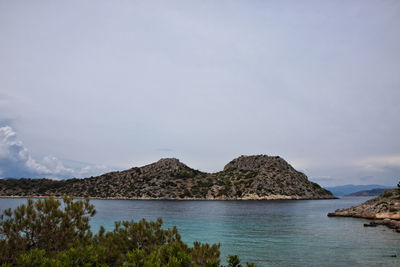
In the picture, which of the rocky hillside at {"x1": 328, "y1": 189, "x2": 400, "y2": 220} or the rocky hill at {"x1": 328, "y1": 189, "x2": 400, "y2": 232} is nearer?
the rocky hill at {"x1": 328, "y1": 189, "x2": 400, "y2": 232}

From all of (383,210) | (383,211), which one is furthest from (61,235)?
(383,210)

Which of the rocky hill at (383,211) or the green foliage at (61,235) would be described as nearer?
the green foliage at (61,235)

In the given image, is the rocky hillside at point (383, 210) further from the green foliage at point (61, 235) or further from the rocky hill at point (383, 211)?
the green foliage at point (61, 235)

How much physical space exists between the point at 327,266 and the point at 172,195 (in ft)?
572

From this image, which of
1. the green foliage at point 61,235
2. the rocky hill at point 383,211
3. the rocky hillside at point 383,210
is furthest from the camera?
the rocky hillside at point 383,210

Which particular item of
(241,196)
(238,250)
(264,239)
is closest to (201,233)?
(264,239)

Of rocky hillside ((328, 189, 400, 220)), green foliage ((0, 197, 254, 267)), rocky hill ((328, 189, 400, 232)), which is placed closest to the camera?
green foliage ((0, 197, 254, 267))

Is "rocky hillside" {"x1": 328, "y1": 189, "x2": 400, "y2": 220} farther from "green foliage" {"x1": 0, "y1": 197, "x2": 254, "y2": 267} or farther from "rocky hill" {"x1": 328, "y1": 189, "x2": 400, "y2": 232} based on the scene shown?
"green foliage" {"x1": 0, "y1": 197, "x2": 254, "y2": 267}

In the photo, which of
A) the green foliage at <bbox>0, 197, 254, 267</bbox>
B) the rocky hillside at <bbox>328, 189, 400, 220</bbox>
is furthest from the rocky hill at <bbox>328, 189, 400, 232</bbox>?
the green foliage at <bbox>0, 197, 254, 267</bbox>

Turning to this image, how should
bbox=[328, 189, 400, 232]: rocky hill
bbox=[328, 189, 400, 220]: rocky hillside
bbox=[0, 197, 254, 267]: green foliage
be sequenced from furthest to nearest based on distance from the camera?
bbox=[328, 189, 400, 220]: rocky hillside < bbox=[328, 189, 400, 232]: rocky hill < bbox=[0, 197, 254, 267]: green foliage


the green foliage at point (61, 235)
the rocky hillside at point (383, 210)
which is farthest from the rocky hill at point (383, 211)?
the green foliage at point (61, 235)

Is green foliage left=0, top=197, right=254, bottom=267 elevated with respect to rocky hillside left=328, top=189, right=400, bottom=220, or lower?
elevated

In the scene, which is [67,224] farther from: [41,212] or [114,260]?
[114,260]

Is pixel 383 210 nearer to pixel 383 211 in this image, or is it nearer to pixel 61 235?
pixel 383 211
